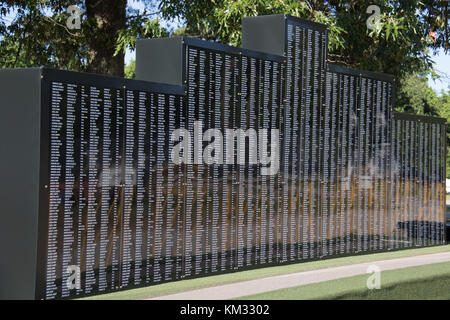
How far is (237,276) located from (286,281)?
959 millimetres

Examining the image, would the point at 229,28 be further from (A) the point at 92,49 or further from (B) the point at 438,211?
(B) the point at 438,211

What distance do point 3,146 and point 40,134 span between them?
476 millimetres

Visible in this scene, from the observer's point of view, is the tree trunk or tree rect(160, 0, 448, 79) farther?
the tree trunk

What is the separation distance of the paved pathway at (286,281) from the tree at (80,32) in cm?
744
